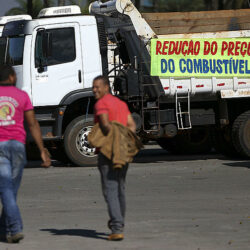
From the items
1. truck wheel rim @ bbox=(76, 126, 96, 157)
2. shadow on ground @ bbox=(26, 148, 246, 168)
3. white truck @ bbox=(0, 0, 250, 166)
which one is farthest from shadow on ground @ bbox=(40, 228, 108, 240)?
shadow on ground @ bbox=(26, 148, 246, 168)

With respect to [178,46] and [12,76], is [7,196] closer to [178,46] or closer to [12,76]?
[12,76]

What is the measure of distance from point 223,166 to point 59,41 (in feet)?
12.5

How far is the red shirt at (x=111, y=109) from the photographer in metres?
8.16

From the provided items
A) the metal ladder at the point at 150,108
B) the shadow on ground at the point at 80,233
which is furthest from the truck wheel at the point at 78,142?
the shadow on ground at the point at 80,233

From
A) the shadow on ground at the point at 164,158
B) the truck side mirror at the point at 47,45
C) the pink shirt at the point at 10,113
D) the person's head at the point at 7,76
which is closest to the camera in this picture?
the pink shirt at the point at 10,113

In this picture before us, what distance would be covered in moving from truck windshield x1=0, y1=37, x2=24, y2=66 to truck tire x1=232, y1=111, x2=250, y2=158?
433 centimetres

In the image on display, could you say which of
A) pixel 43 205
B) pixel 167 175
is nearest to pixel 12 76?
pixel 43 205

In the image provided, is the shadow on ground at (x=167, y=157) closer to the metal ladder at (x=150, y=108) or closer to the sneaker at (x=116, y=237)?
the metal ladder at (x=150, y=108)

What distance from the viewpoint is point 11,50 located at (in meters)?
16.2

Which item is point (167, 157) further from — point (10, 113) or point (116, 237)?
point (10, 113)

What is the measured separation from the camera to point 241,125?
55.1 ft

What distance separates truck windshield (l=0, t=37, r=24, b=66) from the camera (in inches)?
634

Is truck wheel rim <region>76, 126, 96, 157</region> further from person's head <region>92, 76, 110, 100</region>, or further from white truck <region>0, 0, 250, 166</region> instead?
→ person's head <region>92, 76, 110, 100</region>

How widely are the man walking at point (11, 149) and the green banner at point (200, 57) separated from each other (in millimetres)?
8036
